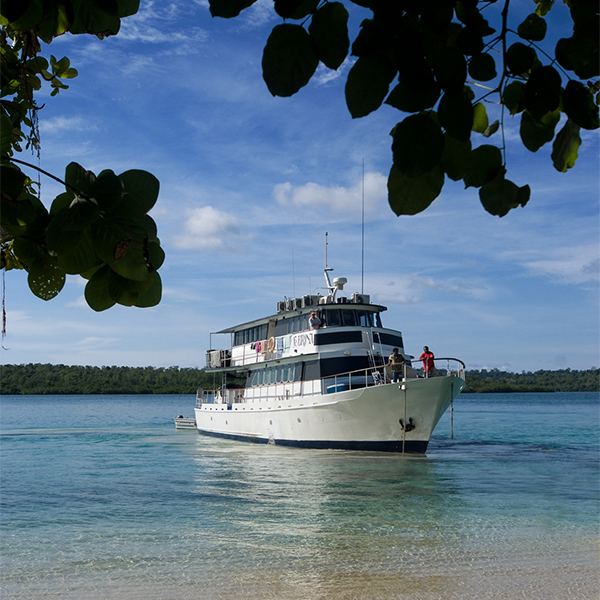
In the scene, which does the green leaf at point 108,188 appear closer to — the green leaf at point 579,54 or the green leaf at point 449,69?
the green leaf at point 449,69

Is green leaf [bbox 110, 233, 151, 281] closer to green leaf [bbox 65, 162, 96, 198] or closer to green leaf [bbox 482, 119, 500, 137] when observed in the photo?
green leaf [bbox 65, 162, 96, 198]

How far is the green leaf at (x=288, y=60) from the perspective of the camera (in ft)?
4.22

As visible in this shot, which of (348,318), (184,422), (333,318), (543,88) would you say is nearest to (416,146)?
(543,88)

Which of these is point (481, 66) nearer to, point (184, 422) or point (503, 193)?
point (503, 193)

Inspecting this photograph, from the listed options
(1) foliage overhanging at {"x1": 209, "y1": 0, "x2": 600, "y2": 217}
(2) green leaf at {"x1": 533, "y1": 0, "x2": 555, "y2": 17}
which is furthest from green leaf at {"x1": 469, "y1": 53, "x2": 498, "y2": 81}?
(2) green leaf at {"x1": 533, "y1": 0, "x2": 555, "y2": 17}

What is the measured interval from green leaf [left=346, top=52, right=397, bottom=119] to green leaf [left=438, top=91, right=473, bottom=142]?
13 cm

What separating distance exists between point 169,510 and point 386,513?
5383mm

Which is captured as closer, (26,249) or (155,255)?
(155,255)

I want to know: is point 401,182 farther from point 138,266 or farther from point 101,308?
point 101,308

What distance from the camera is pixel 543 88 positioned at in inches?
54.4

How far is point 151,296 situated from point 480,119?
0.95 metres

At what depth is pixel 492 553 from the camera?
1045 centimetres

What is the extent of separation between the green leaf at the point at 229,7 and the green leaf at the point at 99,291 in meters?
0.65

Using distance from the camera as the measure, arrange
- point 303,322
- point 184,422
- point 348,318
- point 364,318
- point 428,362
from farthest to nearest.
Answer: point 184,422
point 303,322
point 364,318
point 348,318
point 428,362
